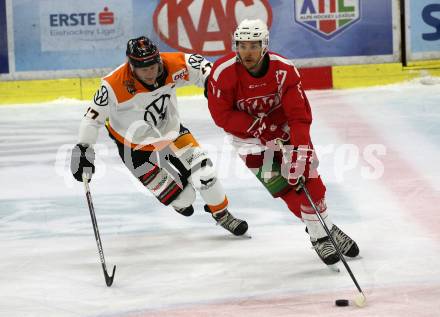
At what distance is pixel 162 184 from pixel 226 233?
1.34 ft

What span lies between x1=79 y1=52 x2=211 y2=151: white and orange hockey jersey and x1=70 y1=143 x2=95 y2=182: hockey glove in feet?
0.21

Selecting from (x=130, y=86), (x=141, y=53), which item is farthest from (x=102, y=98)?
(x=141, y=53)

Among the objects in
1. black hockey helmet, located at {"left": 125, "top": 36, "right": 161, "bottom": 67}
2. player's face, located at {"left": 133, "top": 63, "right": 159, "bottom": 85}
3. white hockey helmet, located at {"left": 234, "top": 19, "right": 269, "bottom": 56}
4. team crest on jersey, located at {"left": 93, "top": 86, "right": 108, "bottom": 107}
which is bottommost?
team crest on jersey, located at {"left": 93, "top": 86, "right": 108, "bottom": 107}

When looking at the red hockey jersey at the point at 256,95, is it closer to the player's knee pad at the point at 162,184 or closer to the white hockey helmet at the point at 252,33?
the white hockey helmet at the point at 252,33

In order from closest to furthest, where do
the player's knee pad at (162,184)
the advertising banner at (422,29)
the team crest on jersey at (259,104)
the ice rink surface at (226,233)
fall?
the ice rink surface at (226,233)
the team crest on jersey at (259,104)
the player's knee pad at (162,184)
the advertising banner at (422,29)

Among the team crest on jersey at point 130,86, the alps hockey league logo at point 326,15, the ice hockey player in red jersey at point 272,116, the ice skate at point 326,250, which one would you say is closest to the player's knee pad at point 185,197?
the team crest on jersey at point 130,86

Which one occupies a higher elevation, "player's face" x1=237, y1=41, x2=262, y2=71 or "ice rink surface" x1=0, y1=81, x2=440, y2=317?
"player's face" x1=237, y1=41, x2=262, y2=71

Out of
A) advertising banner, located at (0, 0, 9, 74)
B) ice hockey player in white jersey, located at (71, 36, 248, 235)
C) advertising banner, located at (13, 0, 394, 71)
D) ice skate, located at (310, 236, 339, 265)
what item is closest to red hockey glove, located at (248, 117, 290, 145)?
ice skate, located at (310, 236, 339, 265)

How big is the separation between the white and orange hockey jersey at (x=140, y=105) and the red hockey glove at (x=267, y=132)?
0.59 meters

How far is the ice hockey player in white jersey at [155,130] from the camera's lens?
4.76 m

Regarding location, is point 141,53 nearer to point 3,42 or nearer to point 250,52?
point 250,52

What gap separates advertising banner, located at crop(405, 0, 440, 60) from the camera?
8.68m

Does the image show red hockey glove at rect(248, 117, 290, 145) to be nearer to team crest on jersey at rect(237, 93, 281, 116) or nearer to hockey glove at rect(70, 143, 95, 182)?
team crest on jersey at rect(237, 93, 281, 116)

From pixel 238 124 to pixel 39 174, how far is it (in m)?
2.48
